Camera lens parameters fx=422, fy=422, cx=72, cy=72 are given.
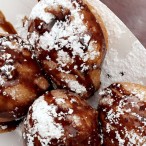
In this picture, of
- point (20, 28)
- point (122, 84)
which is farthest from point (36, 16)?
point (122, 84)

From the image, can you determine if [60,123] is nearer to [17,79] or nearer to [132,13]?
[17,79]

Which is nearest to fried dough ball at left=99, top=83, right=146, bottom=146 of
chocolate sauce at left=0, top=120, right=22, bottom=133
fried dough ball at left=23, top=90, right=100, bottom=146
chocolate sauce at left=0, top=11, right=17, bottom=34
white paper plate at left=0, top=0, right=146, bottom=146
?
fried dough ball at left=23, top=90, right=100, bottom=146

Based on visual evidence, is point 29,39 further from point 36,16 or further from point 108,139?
point 108,139

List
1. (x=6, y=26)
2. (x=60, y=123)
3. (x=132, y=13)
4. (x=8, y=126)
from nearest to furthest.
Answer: (x=60, y=123)
(x=8, y=126)
(x=6, y=26)
(x=132, y=13)

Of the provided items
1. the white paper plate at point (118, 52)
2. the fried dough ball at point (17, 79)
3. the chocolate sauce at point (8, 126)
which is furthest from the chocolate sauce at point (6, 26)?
the chocolate sauce at point (8, 126)

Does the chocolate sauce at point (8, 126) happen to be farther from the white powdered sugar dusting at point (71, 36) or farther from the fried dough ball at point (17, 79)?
the white powdered sugar dusting at point (71, 36)

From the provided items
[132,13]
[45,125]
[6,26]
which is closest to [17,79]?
[45,125]
